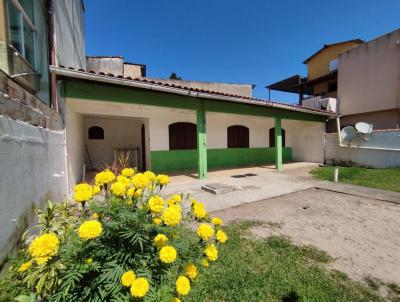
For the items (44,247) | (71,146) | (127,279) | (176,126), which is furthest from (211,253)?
(176,126)

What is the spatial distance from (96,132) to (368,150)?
43.8 feet

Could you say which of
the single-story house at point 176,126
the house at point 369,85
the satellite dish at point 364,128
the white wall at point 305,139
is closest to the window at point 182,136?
the single-story house at point 176,126

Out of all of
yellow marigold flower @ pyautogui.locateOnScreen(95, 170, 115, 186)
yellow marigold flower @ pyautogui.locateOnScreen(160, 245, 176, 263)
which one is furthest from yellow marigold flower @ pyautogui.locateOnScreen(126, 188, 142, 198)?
yellow marigold flower @ pyautogui.locateOnScreen(160, 245, 176, 263)

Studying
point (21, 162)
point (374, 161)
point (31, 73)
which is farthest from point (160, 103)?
point (374, 161)

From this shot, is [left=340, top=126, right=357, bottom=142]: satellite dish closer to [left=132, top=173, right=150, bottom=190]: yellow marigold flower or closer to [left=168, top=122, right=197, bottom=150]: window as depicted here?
[left=168, top=122, right=197, bottom=150]: window

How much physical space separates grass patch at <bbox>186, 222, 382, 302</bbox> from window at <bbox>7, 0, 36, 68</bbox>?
14.5 ft

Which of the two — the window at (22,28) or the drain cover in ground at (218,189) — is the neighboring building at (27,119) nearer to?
the window at (22,28)

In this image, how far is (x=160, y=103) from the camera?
611 cm

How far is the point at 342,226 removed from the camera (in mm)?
3531

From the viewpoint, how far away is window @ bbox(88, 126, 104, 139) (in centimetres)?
985

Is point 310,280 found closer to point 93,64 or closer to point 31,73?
point 31,73

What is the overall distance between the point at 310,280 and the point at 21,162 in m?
3.47

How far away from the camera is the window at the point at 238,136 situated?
420 inches

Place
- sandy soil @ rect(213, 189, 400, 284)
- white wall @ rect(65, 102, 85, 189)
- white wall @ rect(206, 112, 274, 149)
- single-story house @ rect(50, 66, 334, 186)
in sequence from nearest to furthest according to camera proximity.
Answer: sandy soil @ rect(213, 189, 400, 284) → white wall @ rect(65, 102, 85, 189) → single-story house @ rect(50, 66, 334, 186) → white wall @ rect(206, 112, 274, 149)
